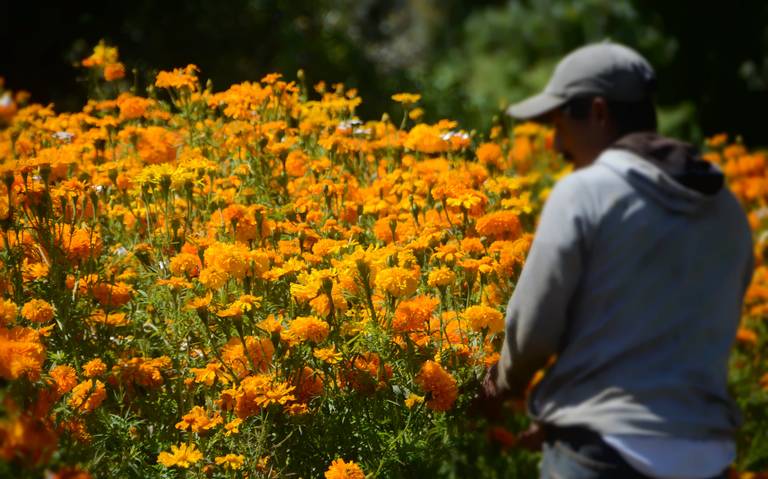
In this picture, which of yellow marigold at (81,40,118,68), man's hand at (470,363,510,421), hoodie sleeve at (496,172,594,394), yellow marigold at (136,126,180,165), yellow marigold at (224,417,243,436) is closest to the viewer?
hoodie sleeve at (496,172,594,394)

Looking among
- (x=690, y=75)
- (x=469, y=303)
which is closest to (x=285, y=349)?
(x=469, y=303)

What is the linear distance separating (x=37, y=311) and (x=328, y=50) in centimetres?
865

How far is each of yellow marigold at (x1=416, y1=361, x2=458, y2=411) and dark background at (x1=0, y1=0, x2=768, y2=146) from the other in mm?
5746

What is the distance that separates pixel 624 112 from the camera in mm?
2172

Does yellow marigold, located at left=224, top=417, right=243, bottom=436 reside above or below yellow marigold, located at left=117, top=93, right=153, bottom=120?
below

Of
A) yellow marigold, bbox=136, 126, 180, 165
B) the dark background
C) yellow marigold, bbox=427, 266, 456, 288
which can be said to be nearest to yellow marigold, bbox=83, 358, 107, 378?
yellow marigold, bbox=427, 266, 456, 288

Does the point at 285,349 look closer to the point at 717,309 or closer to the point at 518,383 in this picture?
the point at 518,383

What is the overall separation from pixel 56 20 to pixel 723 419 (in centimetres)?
933

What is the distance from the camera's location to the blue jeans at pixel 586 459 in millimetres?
2125

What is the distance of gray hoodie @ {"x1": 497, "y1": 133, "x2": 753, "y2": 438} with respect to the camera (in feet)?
6.73

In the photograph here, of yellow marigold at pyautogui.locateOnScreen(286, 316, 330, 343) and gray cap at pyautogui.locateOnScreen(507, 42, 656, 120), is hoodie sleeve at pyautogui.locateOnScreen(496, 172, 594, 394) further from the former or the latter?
yellow marigold at pyautogui.locateOnScreen(286, 316, 330, 343)

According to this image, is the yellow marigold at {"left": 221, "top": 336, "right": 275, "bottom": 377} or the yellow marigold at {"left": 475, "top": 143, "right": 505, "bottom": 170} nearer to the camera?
the yellow marigold at {"left": 221, "top": 336, "right": 275, "bottom": 377}

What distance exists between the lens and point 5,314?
322cm

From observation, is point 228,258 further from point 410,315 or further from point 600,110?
point 600,110
